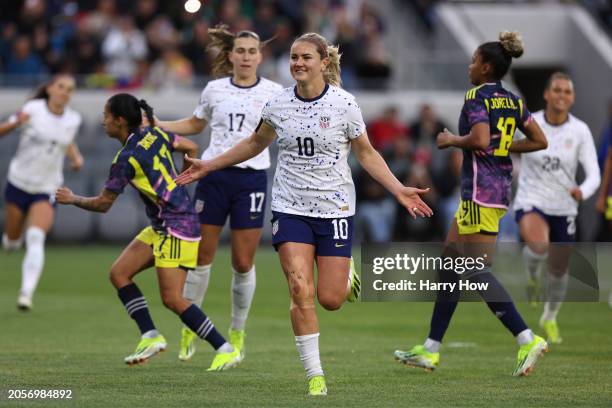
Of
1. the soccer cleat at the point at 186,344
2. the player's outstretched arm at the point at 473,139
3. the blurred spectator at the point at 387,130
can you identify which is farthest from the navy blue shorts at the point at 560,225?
the blurred spectator at the point at 387,130

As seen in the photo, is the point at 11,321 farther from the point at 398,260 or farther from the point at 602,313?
the point at 602,313

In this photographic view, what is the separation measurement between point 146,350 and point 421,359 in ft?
7.23

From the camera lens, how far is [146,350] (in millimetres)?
10148

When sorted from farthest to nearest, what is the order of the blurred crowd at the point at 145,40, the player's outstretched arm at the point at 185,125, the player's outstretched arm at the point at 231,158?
the blurred crowd at the point at 145,40 < the player's outstretched arm at the point at 185,125 < the player's outstretched arm at the point at 231,158

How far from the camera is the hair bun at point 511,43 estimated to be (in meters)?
10.1

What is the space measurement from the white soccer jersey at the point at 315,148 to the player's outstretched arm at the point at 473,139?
1.21m

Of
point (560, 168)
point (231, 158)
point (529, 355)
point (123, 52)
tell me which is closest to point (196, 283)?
point (231, 158)

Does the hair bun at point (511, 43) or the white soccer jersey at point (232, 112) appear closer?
the hair bun at point (511, 43)

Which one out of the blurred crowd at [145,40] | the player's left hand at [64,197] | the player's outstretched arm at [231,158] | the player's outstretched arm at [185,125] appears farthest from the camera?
the blurred crowd at [145,40]

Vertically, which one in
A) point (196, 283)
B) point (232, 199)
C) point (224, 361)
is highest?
point (232, 199)

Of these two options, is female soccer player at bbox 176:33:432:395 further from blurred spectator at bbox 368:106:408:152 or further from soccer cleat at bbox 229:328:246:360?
blurred spectator at bbox 368:106:408:152

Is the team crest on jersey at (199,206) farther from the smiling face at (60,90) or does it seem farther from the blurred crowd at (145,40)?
the blurred crowd at (145,40)

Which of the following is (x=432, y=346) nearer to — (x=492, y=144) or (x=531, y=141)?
(x=492, y=144)

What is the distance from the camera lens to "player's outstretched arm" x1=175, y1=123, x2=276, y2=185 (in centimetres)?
925
